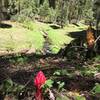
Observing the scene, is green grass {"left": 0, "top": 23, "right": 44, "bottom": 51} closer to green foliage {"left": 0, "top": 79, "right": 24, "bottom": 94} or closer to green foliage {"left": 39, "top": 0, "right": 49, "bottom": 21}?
green foliage {"left": 0, "top": 79, "right": 24, "bottom": 94}

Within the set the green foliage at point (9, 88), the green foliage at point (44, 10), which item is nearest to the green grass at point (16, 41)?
the green foliage at point (9, 88)

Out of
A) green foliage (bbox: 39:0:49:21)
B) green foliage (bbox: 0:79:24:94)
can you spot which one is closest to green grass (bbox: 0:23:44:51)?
green foliage (bbox: 0:79:24:94)

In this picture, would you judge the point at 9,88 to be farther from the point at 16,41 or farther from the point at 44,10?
the point at 44,10

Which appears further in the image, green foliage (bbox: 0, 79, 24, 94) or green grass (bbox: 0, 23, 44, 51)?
green grass (bbox: 0, 23, 44, 51)

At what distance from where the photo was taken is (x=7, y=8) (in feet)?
209

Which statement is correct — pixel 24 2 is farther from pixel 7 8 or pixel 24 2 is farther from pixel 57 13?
pixel 57 13

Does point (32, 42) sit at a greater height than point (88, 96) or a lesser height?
lesser

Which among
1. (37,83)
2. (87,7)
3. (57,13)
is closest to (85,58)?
(37,83)

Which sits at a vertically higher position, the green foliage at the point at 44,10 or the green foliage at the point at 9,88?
the green foliage at the point at 9,88

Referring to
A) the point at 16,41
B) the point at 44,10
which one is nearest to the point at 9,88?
the point at 16,41

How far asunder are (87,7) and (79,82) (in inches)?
3355

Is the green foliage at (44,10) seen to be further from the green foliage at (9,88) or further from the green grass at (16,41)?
the green foliage at (9,88)

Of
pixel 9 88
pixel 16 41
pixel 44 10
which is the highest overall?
pixel 9 88

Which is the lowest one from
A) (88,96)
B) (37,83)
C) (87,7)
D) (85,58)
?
(87,7)
